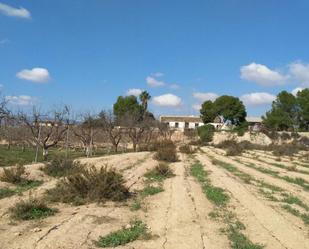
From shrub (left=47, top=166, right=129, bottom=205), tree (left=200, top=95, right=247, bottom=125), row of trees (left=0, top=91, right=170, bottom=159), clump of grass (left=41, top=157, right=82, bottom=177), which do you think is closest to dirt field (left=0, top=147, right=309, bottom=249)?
shrub (left=47, top=166, right=129, bottom=205)

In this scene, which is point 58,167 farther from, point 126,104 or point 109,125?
point 126,104

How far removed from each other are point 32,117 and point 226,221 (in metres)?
28.4

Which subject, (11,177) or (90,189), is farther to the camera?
(11,177)

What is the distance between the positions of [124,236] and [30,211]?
2.81 m

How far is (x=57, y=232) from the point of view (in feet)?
27.1

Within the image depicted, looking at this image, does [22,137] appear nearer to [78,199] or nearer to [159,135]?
[159,135]

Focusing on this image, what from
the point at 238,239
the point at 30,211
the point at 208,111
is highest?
the point at 208,111

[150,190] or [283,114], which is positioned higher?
[283,114]

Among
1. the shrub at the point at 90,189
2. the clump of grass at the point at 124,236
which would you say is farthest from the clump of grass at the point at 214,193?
the clump of grass at the point at 124,236

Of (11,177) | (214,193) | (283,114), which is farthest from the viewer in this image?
(283,114)

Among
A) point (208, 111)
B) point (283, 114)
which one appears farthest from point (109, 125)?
point (208, 111)

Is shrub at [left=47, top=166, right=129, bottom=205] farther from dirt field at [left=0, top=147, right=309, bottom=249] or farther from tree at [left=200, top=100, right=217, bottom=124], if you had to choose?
tree at [left=200, top=100, right=217, bottom=124]

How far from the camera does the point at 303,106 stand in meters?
71.6

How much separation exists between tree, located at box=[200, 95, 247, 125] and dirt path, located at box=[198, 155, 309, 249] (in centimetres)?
7118
